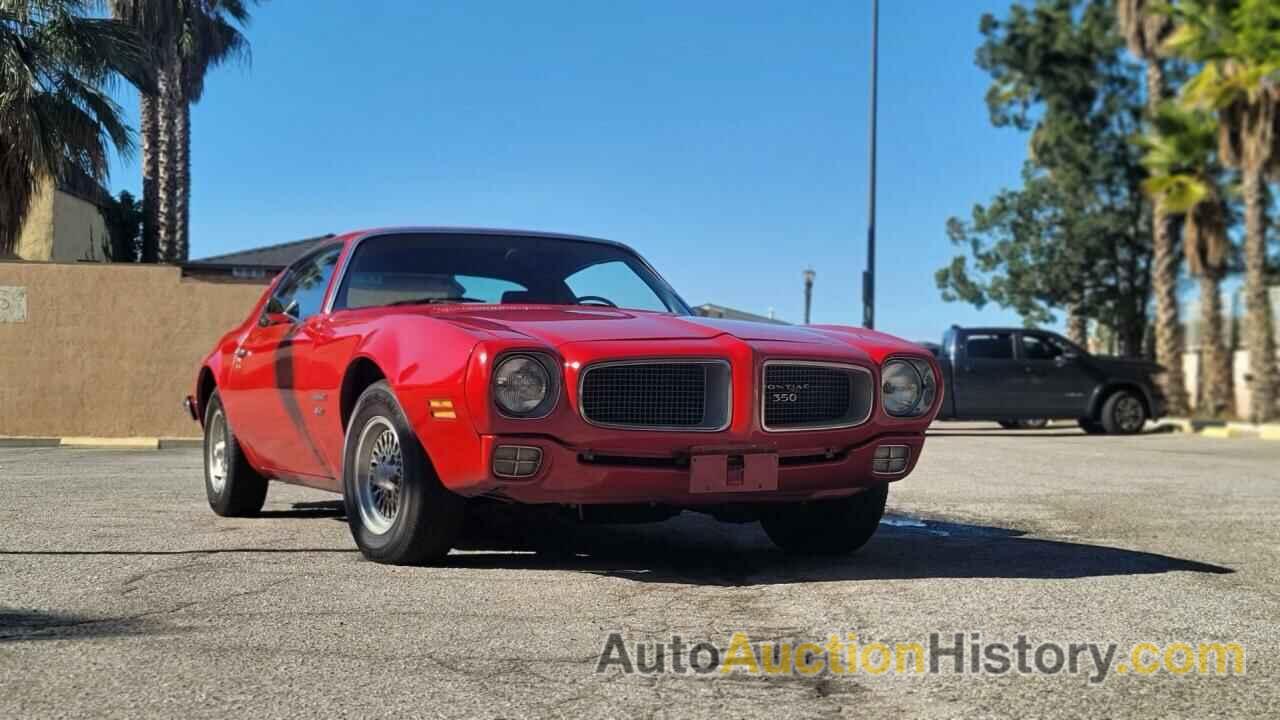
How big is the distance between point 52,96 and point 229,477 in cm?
1185

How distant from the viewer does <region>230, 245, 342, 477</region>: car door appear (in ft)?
21.6

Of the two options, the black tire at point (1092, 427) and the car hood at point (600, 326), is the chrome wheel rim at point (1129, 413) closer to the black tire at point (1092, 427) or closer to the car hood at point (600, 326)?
the black tire at point (1092, 427)

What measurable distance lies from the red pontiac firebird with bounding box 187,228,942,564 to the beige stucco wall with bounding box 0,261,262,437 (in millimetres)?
12554

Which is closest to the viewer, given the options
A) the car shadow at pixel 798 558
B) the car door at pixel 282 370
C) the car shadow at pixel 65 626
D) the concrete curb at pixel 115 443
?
the car shadow at pixel 65 626

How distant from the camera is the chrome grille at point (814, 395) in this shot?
5414mm

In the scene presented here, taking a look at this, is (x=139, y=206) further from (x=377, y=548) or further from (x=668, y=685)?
(x=668, y=685)

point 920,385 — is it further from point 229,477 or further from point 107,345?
point 107,345

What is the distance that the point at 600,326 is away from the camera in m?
5.54

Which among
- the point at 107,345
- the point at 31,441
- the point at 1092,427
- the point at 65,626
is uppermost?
the point at 107,345

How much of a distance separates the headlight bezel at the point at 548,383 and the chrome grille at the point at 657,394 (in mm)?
102

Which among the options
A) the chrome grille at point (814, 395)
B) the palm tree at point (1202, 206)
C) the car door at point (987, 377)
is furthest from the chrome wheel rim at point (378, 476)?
the palm tree at point (1202, 206)

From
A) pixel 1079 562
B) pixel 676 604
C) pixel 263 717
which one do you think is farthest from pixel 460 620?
pixel 1079 562

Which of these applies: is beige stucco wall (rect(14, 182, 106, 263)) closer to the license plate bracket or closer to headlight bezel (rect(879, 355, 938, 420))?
headlight bezel (rect(879, 355, 938, 420))

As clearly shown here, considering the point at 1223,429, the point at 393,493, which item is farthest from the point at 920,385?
the point at 1223,429
